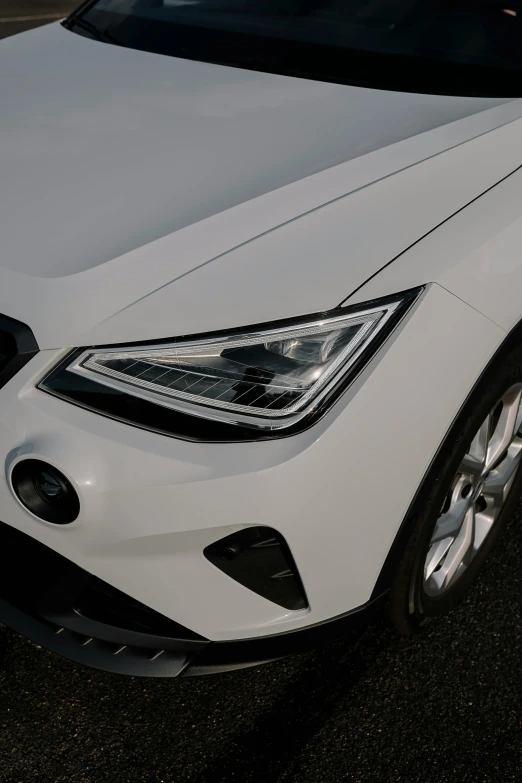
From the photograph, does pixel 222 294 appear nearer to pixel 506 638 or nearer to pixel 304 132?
pixel 304 132

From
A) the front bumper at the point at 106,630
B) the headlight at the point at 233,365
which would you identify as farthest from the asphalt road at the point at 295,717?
the headlight at the point at 233,365

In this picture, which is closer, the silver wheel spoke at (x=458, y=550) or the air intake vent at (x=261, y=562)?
the air intake vent at (x=261, y=562)

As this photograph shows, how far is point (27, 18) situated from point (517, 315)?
26.8 feet

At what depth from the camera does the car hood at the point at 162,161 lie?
63.0 inches

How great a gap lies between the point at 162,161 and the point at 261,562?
0.97 metres

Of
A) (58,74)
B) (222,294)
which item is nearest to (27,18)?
(58,74)

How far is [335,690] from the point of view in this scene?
1.96 m

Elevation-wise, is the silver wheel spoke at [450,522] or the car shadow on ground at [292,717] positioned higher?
the silver wheel spoke at [450,522]

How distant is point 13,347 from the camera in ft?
5.15

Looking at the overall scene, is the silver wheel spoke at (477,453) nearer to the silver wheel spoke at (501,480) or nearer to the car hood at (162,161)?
the silver wheel spoke at (501,480)

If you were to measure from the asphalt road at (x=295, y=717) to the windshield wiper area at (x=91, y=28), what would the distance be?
6.22 ft

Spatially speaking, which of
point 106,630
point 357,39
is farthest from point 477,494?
point 357,39

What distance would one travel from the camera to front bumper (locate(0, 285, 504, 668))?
4.80 feet

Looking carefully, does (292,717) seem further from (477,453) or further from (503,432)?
(503,432)
